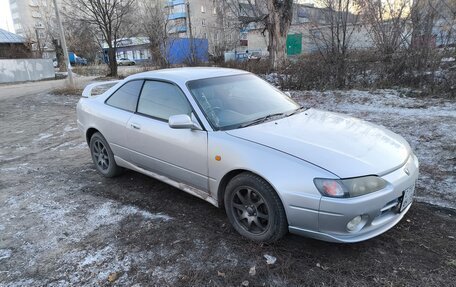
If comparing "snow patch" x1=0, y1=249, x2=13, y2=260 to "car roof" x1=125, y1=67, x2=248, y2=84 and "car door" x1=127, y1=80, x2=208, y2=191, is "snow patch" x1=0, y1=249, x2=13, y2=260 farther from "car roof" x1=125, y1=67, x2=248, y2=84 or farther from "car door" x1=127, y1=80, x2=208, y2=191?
"car roof" x1=125, y1=67, x2=248, y2=84

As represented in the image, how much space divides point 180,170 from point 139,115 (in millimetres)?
963

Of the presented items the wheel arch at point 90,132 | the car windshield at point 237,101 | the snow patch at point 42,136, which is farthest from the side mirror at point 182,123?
the snow patch at point 42,136

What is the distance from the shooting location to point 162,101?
12.9ft

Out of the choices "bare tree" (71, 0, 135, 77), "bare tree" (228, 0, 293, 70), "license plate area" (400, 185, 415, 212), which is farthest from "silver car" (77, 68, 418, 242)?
"bare tree" (71, 0, 135, 77)

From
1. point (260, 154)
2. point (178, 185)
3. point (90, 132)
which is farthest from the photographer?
point (90, 132)

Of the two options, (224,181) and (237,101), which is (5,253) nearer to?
(224,181)

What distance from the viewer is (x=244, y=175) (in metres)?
3.03

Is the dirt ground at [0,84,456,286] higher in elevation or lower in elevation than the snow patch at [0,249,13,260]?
higher

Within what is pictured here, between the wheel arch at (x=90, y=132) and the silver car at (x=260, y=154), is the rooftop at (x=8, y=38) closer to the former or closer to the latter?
the wheel arch at (x=90, y=132)

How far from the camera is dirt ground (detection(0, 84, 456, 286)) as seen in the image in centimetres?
272

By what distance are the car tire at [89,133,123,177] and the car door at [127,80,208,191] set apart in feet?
2.12

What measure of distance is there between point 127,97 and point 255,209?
7.79 ft

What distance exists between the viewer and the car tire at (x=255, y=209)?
287 cm

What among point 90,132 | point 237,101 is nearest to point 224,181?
point 237,101
